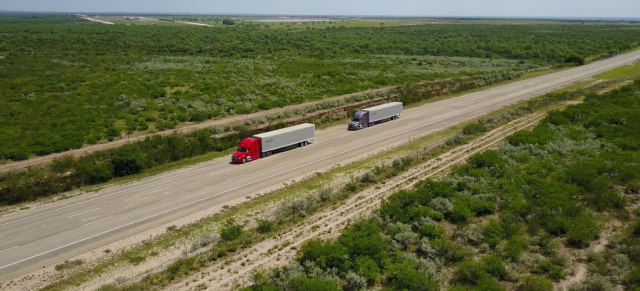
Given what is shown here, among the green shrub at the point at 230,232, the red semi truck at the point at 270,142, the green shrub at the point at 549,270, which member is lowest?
the green shrub at the point at 230,232

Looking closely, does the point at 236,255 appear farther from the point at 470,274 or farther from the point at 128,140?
the point at 128,140

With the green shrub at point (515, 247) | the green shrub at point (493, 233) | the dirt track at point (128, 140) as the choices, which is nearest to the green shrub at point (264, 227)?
the green shrub at point (493, 233)

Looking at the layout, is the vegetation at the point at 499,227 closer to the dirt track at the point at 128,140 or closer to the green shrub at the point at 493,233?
the green shrub at the point at 493,233

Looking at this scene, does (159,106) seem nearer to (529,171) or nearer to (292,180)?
(292,180)

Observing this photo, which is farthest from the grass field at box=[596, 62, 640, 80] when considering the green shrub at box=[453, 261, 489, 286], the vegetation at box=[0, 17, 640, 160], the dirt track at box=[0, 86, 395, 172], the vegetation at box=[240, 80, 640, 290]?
the green shrub at box=[453, 261, 489, 286]

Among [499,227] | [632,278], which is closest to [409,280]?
[499,227]
